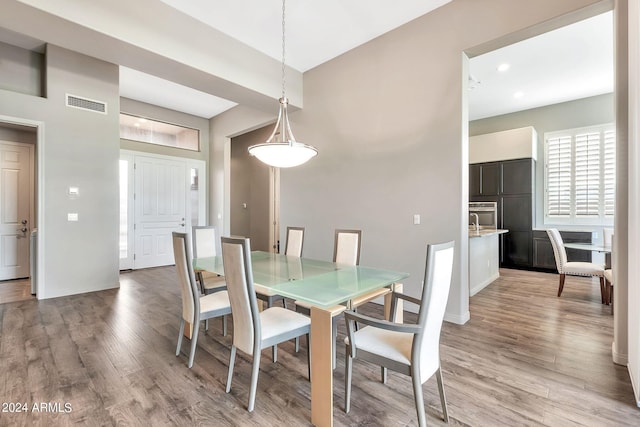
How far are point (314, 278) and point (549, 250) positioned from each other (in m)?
5.65

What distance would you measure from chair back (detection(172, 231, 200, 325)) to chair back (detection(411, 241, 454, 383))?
1599mm

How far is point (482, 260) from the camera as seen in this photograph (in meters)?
4.41

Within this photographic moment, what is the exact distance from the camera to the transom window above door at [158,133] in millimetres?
5680

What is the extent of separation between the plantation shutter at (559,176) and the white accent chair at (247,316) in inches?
250

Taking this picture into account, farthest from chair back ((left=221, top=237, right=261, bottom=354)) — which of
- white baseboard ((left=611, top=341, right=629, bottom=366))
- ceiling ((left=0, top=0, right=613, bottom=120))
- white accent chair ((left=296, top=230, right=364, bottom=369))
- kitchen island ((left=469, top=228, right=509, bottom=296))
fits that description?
kitchen island ((left=469, top=228, right=509, bottom=296))

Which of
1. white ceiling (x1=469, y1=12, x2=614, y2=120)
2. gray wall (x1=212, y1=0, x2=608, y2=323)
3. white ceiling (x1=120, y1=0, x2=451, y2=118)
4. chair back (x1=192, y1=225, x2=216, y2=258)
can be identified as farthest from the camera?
white ceiling (x1=469, y1=12, x2=614, y2=120)

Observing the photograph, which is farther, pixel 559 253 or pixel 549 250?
pixel 549 250

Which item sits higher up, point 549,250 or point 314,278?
point 314,278

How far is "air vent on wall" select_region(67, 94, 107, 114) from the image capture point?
3.95 m

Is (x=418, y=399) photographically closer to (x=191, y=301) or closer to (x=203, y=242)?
(x=191, y=301)

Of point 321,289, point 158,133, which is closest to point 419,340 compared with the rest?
point 321,289

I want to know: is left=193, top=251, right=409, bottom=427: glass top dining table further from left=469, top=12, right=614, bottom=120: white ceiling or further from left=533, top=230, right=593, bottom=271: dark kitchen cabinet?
left=533, top=230, right=593, bottom=271: dark kitchen cabinet

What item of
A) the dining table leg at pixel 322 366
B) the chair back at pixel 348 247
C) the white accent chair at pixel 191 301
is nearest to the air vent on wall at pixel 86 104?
the white accent chair at pixel 191 301

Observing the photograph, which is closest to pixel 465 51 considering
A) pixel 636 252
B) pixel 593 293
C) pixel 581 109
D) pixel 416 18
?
pixel 416 18
